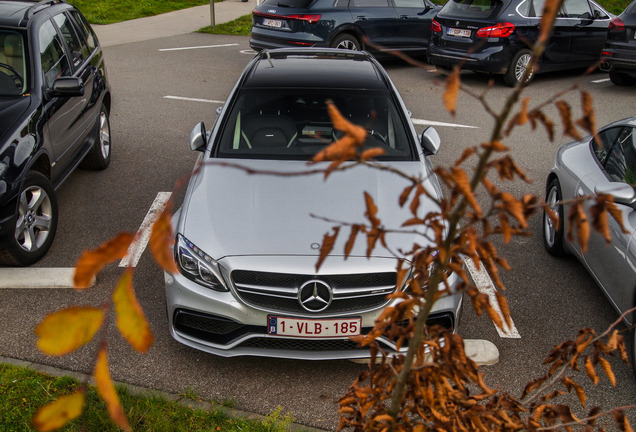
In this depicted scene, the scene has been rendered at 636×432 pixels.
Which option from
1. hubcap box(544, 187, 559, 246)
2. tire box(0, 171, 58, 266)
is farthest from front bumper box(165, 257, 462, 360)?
hubcap box(544, 187, 559, 246)

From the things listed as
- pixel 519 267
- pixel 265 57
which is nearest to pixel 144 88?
pixel 265 57

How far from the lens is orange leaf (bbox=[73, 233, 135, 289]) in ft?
2.79

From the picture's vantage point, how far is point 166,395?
3.82 m

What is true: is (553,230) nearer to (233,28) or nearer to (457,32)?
(457,32)

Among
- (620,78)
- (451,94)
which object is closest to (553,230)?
A: (451,94)

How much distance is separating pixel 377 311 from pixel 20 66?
12.9ft

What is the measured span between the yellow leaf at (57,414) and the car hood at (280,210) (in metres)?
2.81

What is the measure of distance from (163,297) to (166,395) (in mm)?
A: 1170

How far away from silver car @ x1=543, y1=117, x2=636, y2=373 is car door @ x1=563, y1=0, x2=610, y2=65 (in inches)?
283

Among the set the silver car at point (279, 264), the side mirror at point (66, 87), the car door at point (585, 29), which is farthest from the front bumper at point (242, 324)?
the car door at point (585, 29)

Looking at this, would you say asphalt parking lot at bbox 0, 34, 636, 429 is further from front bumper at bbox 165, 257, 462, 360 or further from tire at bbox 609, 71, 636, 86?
tire at bbox 609, 71, 636, 86

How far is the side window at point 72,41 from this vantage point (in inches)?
260

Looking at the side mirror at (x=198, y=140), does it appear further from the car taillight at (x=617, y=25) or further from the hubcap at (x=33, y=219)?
the car taillight at (x=617, y=25)

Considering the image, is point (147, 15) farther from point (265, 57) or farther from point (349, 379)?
point (349, 379)
